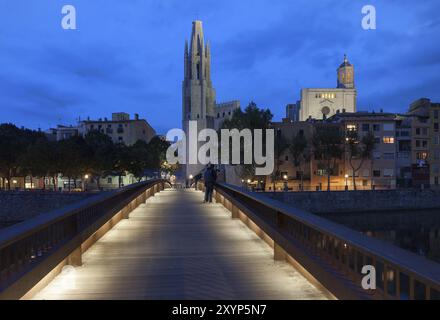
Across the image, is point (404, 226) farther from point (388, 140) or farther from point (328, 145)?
point (388, 140)

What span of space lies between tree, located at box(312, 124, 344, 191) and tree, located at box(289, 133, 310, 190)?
4.98ft

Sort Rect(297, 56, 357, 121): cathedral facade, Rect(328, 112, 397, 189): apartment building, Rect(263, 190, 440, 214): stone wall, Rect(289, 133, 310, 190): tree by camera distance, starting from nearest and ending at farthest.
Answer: Rect(263, 190, 440, 214): stone wall → Rect(289, 133, 310, 190): tree → Rect(328, 112, 397, 189): apartment building → Rect(297, 56, 357, 121): cathedral facade

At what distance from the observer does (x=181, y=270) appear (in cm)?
793

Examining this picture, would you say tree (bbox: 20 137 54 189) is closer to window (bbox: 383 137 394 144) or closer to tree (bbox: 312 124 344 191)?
tree (bbox: 312 124 344 191)

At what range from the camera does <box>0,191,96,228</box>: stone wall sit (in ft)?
192

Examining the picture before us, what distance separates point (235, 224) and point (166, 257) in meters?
5.50

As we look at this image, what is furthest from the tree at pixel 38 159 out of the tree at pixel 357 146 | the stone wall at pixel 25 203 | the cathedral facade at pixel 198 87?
the cathedral facade at pixel 198 87

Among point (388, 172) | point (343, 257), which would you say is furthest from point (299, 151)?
point (343, 257)

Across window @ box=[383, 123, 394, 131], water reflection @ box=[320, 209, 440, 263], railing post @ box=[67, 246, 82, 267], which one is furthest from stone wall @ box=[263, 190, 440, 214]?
railing post @ box=[67, 246, 82, 267]

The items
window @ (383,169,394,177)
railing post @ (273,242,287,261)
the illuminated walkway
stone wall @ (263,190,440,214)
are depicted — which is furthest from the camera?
window @ (383,169,394,177)

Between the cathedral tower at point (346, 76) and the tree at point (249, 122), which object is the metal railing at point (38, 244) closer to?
the tree at point (249, 122)

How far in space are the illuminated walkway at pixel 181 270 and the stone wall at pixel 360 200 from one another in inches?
1922

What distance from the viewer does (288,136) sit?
76.1 metres

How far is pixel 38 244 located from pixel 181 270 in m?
2.32
